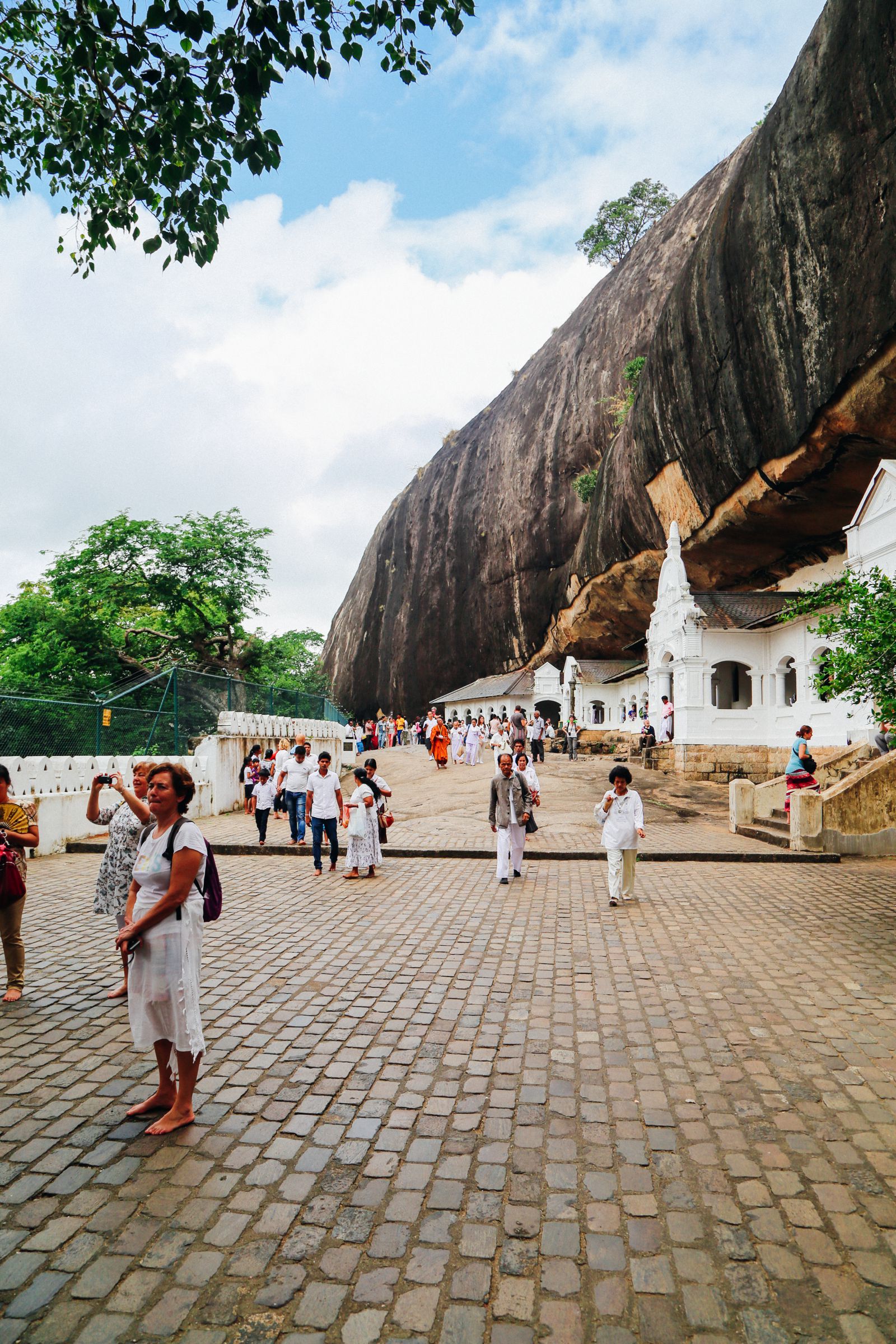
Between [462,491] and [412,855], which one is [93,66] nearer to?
[412,855]

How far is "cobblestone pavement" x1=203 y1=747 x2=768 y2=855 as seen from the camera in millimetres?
12383

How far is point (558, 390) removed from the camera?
135 feet

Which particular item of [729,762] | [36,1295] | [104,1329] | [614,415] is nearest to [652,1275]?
[104,1329]

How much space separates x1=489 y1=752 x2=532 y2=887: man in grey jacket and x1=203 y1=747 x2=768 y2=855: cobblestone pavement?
2299mm

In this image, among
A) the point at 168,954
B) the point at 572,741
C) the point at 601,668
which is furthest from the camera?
the point at 601,668

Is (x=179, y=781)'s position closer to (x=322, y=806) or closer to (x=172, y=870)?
(x=172, y=870)

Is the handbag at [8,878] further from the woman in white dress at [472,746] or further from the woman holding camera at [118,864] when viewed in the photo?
the woman in white dress at [472,746]

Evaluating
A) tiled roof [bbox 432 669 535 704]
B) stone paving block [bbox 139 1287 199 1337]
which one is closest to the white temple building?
stone paving block [bbox 139 1287 199 1337]

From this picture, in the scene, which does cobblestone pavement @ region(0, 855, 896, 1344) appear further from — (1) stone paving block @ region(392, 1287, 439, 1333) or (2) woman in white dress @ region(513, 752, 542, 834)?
(2) woman in white dress @ region(513, 752, 542, 834)

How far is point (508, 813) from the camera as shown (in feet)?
30.1

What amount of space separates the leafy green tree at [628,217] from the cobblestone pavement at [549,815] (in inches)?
1333

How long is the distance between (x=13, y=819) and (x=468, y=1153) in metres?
3.65

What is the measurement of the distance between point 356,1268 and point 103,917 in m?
5.73

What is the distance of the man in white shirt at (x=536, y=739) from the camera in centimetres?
2516
